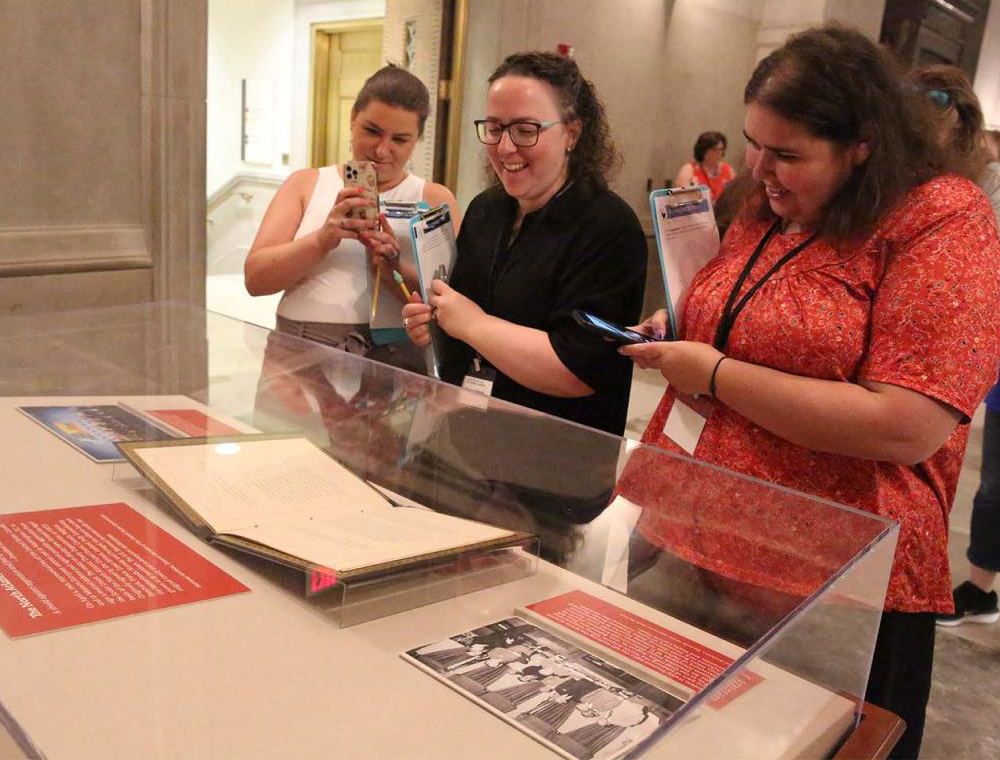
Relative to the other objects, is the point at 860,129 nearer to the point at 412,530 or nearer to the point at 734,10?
the point at 412,530

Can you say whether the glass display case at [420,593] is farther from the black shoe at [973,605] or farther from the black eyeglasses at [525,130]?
the black shoe at [973,605]

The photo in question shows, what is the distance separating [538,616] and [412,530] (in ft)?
0.67

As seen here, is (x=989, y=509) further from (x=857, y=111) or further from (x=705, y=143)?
(x=705, y=143)

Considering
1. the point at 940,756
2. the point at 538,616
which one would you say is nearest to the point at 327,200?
the point at 538,616

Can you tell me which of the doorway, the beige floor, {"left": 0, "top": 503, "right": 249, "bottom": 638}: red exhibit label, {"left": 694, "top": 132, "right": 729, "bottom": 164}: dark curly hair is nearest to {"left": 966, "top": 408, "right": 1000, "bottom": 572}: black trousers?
the beige floor

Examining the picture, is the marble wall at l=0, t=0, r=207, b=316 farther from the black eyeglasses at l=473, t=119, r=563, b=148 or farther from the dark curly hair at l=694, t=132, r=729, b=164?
the dark curly hair at l=694, t=132, r=729, b=164

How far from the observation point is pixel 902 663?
1.46 meters

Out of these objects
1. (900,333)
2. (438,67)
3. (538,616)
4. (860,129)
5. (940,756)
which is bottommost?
(940,756)

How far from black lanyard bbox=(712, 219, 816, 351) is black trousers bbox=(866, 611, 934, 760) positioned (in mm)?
513

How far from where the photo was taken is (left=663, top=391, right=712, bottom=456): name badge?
1526 millimetres

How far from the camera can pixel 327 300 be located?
227 centimetres

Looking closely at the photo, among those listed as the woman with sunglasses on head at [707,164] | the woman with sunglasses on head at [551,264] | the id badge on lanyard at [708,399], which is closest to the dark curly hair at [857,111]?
the id badge on lanyard at [708,399]

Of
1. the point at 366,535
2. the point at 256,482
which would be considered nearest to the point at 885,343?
the point at 366,535

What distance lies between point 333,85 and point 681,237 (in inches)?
266
